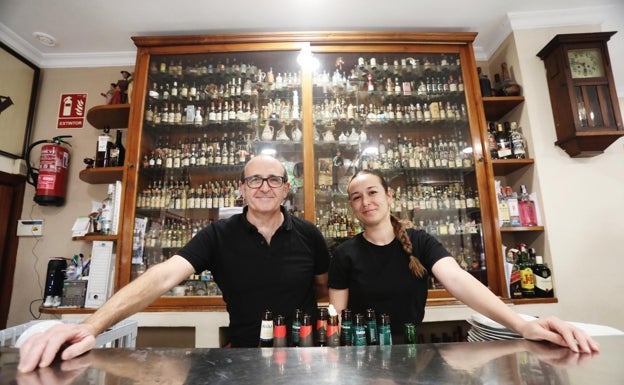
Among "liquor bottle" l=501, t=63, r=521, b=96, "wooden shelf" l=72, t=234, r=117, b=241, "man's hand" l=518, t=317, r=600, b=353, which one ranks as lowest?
"man's hand" l=518, t=317, r=600, b=353

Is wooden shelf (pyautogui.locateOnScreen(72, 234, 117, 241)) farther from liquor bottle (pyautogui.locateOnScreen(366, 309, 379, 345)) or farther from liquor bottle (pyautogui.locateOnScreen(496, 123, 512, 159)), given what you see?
liquor bottle (pyautogui.locateOnScreen(496, 123, 512, 159))

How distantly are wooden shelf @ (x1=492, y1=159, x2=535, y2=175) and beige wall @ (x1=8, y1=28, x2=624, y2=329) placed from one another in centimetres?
11

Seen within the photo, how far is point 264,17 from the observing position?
8.45 ft

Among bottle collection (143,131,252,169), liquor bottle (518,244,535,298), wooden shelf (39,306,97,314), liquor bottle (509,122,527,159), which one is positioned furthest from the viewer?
bottle collection (143,131,252,169)

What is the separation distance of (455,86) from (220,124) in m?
2.13

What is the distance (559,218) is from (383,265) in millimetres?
1876

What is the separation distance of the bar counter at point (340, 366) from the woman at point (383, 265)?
2.30 ft

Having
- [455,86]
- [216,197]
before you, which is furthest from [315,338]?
[455,86]

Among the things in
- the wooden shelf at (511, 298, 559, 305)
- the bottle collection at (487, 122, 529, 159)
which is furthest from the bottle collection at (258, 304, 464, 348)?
the bottle collection at (487, 122, 529, 159)

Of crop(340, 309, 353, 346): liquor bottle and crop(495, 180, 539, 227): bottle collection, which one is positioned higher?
crop(495, 180, 539, 227): bottle collection

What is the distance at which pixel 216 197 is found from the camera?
2.63 metres

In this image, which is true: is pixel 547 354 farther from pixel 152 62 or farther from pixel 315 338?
pixel 152 62

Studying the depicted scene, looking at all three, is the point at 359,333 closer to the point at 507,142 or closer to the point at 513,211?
the point at 513,211

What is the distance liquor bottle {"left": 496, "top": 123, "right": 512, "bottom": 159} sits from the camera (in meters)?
2.54
